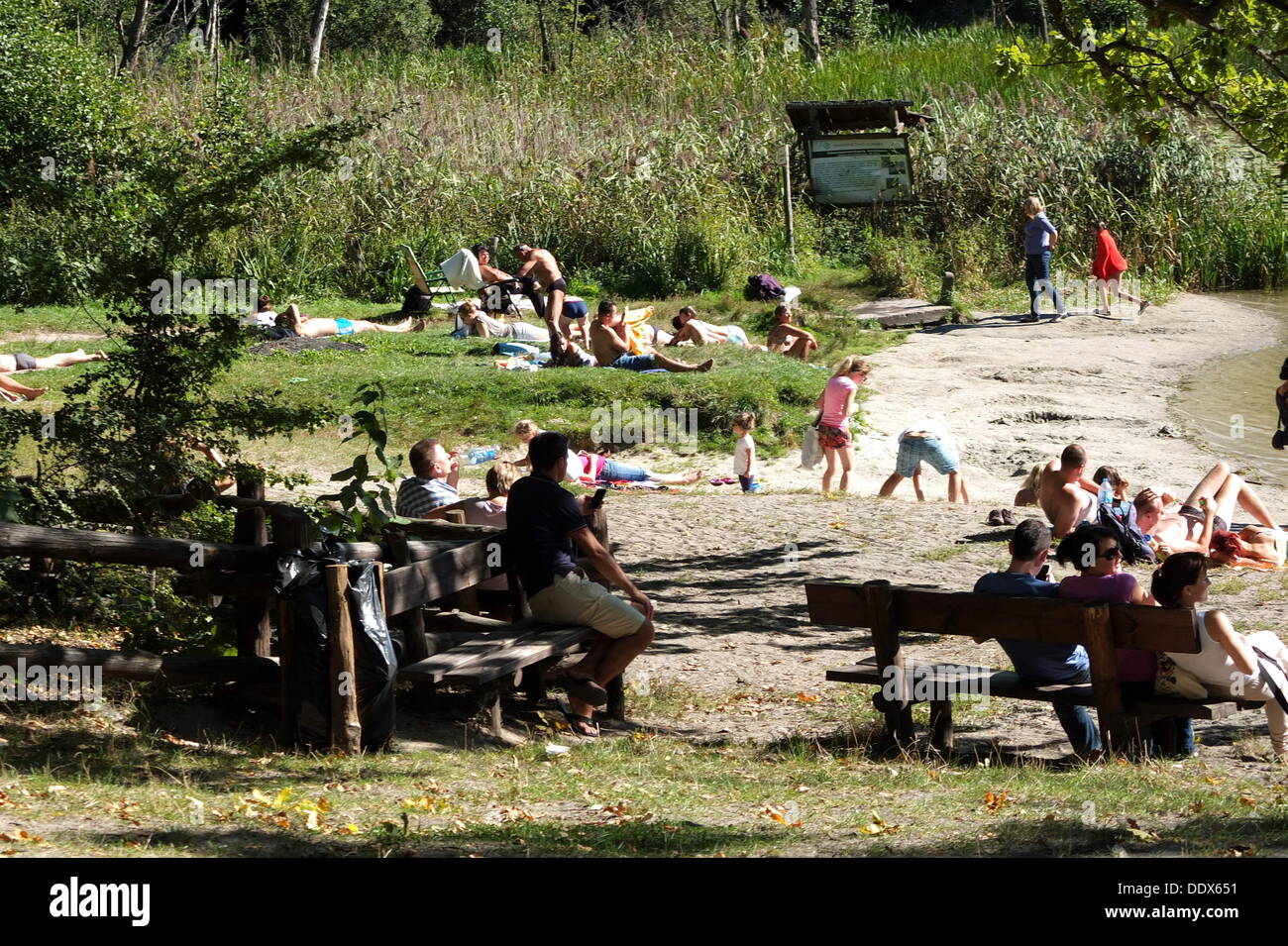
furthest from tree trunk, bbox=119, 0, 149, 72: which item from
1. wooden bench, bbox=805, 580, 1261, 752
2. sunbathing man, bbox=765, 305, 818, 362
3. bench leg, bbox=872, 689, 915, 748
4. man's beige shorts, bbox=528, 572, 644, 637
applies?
bench leg, bbox=872, 689, 915, 748

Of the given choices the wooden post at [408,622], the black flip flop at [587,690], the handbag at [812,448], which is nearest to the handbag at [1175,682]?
the black flip flop at [587,690]

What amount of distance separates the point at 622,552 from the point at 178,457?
14.2 feet

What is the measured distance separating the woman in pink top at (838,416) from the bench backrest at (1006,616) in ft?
22.2

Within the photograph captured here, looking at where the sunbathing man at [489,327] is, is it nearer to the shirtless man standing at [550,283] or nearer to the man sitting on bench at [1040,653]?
the shirtless man standing at [550,283]

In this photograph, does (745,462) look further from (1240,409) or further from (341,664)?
(341,664)

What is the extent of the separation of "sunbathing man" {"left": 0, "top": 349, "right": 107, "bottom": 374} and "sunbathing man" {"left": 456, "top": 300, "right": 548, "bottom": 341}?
16.2 feet

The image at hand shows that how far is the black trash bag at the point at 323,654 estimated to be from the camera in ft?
22.1

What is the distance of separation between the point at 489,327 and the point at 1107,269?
32.8 ft

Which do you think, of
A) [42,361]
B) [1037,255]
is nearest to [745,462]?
[42,361]

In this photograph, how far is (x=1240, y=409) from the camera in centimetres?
1884

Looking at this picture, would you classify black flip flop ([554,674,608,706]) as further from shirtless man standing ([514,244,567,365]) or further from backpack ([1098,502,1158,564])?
shirtless man standing ([514,244,567,365])
